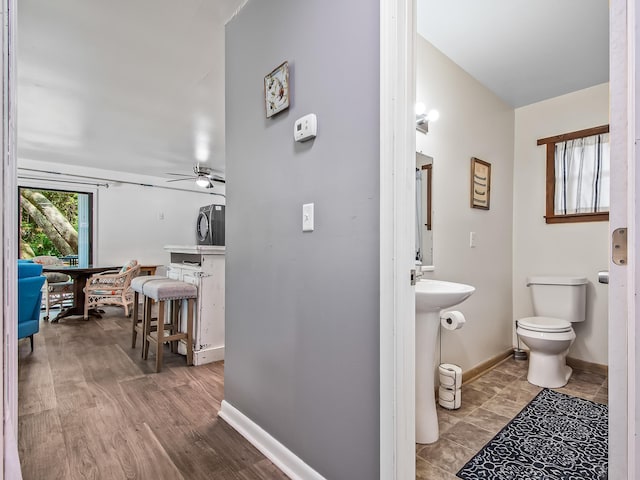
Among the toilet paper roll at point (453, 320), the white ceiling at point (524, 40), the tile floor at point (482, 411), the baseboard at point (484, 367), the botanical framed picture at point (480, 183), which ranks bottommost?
the tile floor at point (482, 411)

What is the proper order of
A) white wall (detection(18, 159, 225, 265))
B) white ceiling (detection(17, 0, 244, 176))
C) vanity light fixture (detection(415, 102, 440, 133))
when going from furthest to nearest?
white wall (detection(18, 159, 225, 265)) → vanity light fixture (detection(415, 102, 440, 133)) → white ceiling (detection(17, 0, 244, 176))

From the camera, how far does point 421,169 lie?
217 cm

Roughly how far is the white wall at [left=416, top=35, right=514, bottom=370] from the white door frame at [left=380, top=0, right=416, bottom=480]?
1.11 meters

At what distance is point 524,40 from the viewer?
213cm

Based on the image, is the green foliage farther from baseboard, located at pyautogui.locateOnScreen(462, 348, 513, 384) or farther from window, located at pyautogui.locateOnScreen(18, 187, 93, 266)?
baseboard, located at pyautogui.locateOnScreen(462, 348, 513, 384)

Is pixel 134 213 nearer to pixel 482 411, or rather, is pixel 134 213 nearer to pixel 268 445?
pixel 268 445

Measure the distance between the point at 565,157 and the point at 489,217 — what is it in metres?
0.89

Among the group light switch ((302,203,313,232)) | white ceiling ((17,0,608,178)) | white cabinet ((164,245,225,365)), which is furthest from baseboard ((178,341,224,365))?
white ceiling ((17,0,608,178))

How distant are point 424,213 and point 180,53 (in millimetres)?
2095

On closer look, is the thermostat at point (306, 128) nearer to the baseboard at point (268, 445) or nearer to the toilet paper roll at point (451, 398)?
the baseboard at point (268, 445)

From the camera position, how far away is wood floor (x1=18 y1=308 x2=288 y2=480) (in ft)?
4.87

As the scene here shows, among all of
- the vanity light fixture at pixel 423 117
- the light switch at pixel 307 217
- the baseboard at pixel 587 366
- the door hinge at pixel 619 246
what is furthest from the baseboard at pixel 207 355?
the baseboard at pixel 587 366

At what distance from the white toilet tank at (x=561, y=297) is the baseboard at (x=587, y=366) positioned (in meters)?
0.38

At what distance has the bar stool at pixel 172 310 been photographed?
2633 mm
